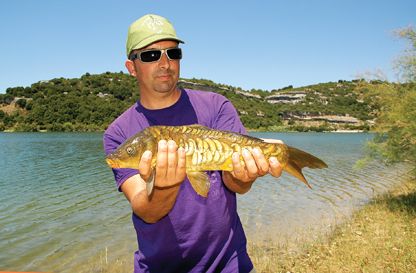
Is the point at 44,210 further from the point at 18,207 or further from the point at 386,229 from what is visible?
the point at 386,229

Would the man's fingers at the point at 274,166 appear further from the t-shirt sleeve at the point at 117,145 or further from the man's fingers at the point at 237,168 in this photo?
the t-shirt sleeve at the point at 117,145

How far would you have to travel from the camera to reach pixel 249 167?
2.48 meters

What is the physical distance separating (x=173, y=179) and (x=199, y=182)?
0.18 metres

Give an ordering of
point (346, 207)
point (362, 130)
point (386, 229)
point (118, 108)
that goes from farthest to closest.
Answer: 1. point (362, 130)
2. point (118, 108)
3. point (346, 207)
4. point (386, 229)

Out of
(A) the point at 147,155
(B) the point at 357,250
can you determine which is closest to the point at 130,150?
(A) the point at 147,155

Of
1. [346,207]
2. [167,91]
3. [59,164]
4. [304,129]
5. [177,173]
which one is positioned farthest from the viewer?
[304,129]

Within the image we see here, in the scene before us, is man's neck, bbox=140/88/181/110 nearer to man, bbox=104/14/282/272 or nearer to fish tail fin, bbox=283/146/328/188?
man, bbox=104/14/282/272

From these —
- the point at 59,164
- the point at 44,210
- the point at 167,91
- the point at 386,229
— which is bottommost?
the point at 59,164

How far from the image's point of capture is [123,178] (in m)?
2.75

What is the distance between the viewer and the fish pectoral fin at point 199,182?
2367 millimetres

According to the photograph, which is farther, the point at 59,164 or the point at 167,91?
the point at 59,164

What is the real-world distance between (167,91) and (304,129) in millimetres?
139008

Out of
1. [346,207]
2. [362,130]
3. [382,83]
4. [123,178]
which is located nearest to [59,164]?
[346,207]

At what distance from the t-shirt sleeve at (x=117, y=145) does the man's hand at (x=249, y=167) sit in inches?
28.9
